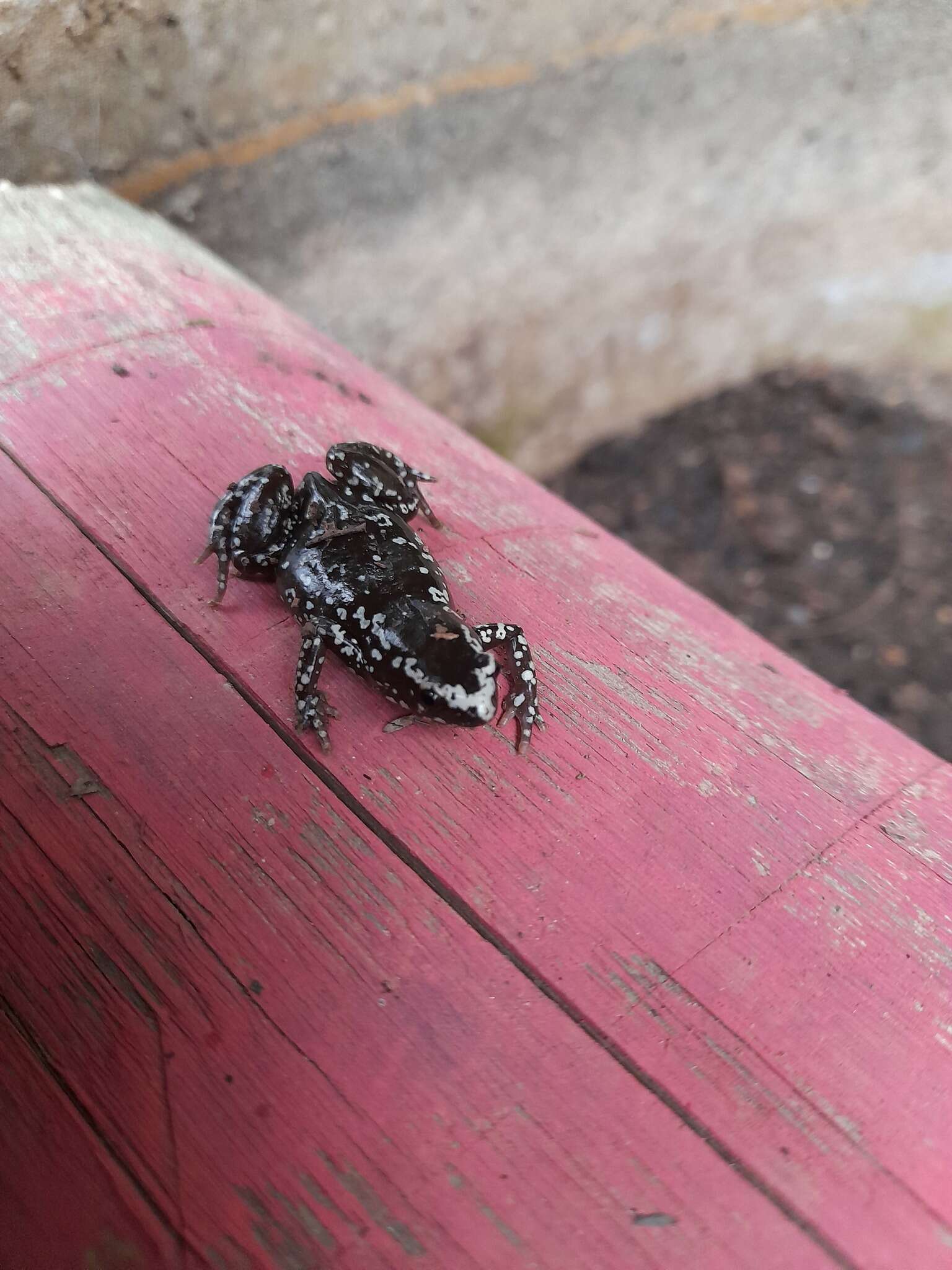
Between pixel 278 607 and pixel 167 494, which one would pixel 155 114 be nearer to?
pixel 167 494

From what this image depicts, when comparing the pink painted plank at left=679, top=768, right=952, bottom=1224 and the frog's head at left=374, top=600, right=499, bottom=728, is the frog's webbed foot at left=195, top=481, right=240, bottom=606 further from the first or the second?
the pink painted plank at left=679, top=768, right=952, bottom=1224

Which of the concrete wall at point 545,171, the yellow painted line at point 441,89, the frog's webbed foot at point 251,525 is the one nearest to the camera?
the frog's webbed foot at point 251,525

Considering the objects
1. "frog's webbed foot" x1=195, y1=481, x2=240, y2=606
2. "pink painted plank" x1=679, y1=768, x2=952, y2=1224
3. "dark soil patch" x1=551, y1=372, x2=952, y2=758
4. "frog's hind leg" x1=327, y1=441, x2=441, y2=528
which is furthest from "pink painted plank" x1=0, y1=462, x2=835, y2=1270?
"dark soil patch" x1=551, y1=372, x2=952, y2=758

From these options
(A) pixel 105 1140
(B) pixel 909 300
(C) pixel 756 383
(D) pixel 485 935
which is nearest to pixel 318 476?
(D) pixel 485 935

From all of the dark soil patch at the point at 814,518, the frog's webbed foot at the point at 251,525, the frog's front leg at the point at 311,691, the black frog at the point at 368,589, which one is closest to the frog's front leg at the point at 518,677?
the black frog at the point at 368,589

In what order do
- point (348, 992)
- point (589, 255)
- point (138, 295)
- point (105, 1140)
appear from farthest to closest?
point (589, 255) → point (138, 295) → point (348, 992) → point (105, 1140)

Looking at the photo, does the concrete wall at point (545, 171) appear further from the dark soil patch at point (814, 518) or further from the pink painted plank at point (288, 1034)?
the pink painted plank at point (288, 1034)

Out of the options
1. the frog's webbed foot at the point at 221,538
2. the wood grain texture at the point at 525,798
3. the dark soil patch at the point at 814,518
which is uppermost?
the frog's webbed foot at the point at 221,538
